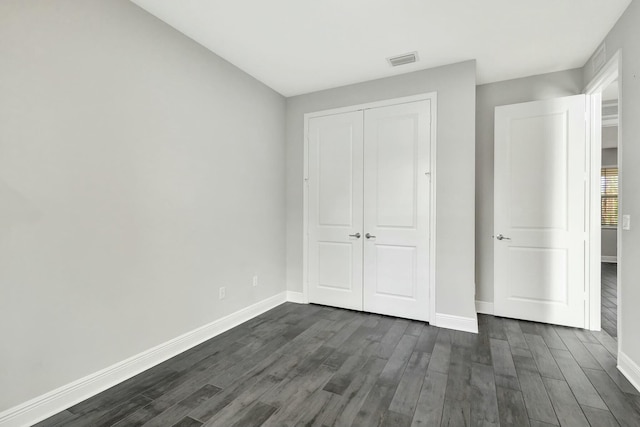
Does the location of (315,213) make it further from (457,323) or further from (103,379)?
(103,379)

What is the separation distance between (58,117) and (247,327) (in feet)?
7.92

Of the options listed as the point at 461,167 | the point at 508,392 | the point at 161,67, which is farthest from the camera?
the point at 461,167

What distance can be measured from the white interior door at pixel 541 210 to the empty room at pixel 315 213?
20mm

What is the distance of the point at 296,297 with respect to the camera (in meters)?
4.11

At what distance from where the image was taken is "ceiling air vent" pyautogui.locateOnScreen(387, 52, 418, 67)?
120 inches

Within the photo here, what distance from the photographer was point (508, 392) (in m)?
2.06

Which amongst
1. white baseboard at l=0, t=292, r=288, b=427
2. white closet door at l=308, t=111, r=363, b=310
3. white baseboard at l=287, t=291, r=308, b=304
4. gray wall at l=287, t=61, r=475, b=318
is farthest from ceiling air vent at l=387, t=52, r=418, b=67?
white baseboard at l=0, t=292, r=288, b=427

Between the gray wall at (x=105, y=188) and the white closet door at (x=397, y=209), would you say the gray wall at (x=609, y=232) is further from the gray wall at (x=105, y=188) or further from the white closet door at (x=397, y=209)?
the gray wall at (x=105, y=188)

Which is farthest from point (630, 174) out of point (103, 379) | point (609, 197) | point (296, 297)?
point (609, 197)

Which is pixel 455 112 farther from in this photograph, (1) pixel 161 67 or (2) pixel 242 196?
(1) pixel 161 67

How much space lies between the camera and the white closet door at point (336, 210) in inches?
148

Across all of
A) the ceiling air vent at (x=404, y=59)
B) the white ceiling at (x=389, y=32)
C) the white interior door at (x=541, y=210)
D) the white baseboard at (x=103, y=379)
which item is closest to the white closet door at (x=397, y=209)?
the ceiling air vent at (x=404, y=59)

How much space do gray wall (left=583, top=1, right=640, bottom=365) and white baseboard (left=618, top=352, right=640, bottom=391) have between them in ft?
0.10

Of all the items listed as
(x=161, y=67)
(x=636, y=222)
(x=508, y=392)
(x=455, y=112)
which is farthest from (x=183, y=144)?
(x=636, y=222)
